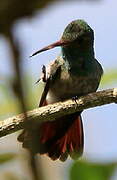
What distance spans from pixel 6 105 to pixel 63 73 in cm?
213

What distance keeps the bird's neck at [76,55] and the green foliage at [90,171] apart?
2891 millimetres

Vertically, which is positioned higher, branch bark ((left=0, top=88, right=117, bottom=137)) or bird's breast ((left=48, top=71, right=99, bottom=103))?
bird's breast ((left=48, top=71, right=99, bottom=103))

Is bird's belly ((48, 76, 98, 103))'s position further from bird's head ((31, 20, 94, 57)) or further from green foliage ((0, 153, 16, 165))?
green foliage ((0, 153, 16, 165))

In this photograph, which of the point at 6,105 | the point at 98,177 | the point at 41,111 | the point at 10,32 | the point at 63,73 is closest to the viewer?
the point at 10,32

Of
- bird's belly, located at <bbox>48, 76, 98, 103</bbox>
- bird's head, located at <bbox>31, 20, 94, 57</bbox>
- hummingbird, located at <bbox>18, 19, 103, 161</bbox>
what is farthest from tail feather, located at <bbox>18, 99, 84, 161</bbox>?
bird's head, located at <bbox>31, 20, 94, 57</bbox>

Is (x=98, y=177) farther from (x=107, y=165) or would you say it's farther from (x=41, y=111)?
(x=41, y=111)

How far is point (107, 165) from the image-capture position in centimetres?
190

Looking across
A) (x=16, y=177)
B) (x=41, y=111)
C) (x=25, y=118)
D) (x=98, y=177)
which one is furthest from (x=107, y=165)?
(x=41, y=111)

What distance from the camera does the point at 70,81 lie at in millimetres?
4609

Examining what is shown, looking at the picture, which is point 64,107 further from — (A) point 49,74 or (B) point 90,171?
(B) point 90,171

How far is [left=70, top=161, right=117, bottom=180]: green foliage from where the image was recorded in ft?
5.82

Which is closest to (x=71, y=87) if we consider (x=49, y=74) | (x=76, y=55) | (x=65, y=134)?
(x=49, y=74)

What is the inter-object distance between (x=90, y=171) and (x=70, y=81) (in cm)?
284

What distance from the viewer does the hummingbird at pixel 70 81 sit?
459 cm
